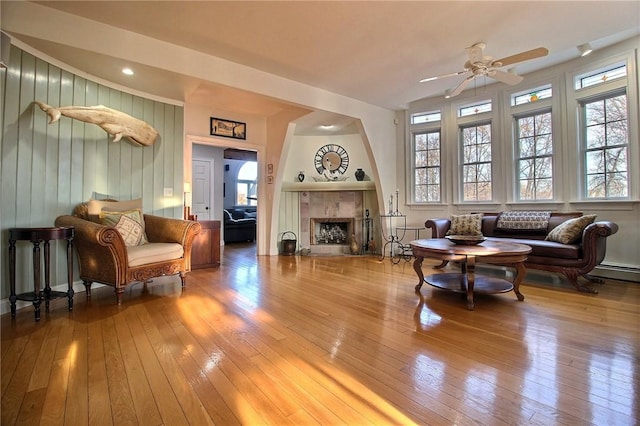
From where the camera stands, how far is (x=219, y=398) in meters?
1.36

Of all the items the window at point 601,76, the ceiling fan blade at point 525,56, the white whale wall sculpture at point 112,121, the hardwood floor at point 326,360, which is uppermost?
the window at point 601,76

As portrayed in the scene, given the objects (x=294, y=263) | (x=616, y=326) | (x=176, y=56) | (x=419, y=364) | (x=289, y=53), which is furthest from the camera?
(x=294, y=263)

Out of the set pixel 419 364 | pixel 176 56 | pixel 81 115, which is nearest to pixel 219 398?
pixel 419 364

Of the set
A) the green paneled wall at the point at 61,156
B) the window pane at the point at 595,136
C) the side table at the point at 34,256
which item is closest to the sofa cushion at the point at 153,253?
the side table at the point at 34,256

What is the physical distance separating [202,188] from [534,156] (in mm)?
6734

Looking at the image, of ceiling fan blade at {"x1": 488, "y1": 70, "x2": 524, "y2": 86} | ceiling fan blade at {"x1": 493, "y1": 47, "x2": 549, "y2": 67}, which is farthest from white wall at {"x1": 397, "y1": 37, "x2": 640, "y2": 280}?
ceiling fan blade at {"x1": 493, "y1": 47, "x2": 549, "y2": 67}

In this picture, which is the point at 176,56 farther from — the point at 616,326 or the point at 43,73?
the point at 616,326

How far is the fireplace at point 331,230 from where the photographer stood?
20.0 feet

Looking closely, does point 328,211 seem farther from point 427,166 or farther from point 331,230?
point 427,166

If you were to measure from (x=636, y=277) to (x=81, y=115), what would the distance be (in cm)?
648

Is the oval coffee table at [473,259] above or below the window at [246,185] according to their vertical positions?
below

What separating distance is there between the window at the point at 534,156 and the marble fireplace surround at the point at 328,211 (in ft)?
9.05

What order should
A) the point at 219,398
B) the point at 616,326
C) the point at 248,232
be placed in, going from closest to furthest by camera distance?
the point at 219,398 < the point at 616,326 < the point at 248,232

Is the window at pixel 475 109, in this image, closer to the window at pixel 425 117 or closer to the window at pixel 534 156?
the window at pixel 425 117
